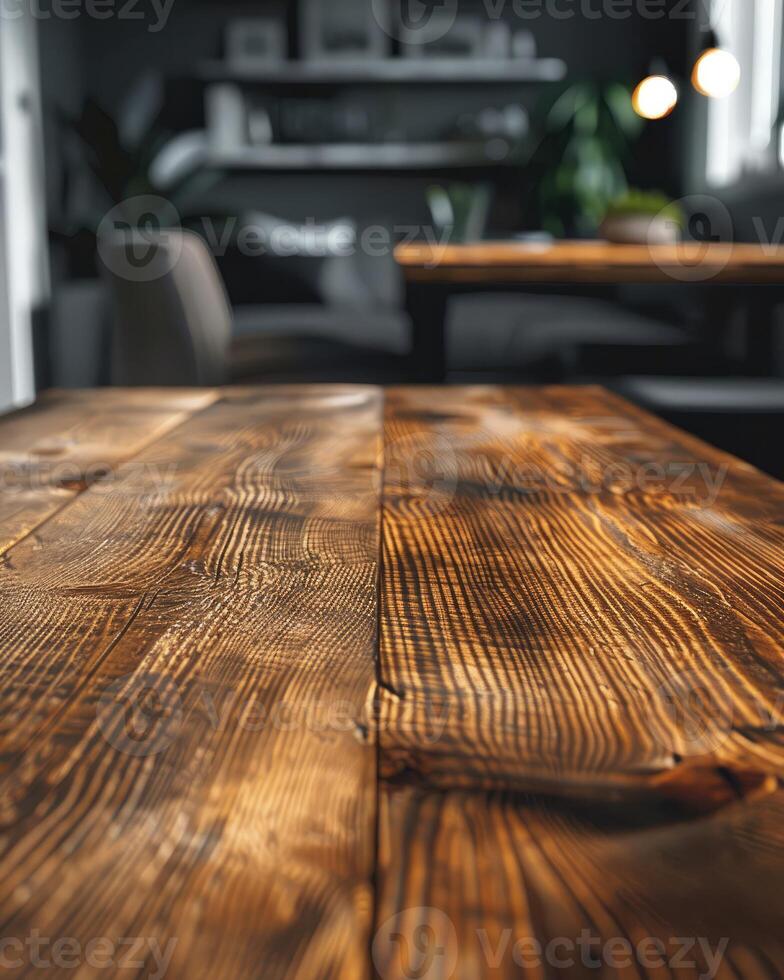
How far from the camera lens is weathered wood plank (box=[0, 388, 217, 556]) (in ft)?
2.15

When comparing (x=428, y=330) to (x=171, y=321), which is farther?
(x=171, y=321)

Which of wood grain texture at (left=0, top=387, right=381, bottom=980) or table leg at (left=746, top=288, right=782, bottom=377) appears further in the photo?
table leg at (left=746, top=288, right=782, bottom=377)

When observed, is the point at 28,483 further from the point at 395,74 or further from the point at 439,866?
the point at 395,74

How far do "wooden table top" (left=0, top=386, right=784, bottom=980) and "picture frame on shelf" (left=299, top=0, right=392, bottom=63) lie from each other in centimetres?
443

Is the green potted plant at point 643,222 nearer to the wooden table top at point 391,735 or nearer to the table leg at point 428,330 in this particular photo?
the table leg at point 428,330

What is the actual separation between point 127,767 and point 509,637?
167 mm

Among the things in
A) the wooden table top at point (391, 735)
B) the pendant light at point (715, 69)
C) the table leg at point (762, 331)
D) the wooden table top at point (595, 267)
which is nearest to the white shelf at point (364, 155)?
the pendant light at point (715, 69)

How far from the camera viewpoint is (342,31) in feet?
15.3

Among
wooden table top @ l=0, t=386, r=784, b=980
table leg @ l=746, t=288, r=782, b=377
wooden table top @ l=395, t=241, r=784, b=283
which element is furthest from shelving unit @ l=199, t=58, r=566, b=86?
wooden table top @ l=0, t=386, r=784, b=980

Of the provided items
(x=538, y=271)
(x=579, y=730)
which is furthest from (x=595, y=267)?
(x=579, y=730)

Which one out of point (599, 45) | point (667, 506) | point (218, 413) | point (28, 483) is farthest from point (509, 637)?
point (599, 45)

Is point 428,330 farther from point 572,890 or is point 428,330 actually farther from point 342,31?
point 342,31

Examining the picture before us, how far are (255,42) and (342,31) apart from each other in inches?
15.7

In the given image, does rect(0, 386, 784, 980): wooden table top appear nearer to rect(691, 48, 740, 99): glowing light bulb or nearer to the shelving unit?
rect(691, 48, 740, 99): glowing light bulb
